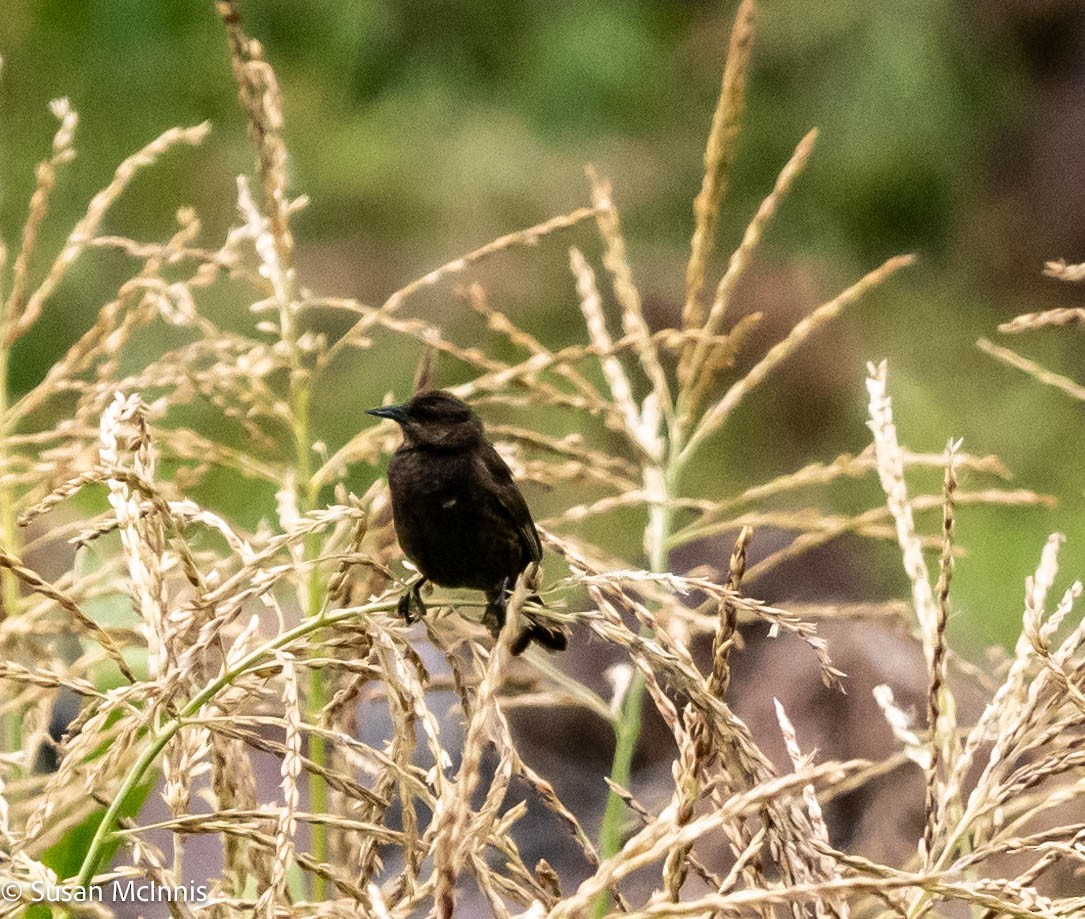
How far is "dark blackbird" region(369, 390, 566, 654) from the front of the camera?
1237 millimetres

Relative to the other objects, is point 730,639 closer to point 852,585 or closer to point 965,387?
point 852,585

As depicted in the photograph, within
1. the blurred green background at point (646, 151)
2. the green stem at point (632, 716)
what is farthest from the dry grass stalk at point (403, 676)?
the blurred green background at point (646, 151)

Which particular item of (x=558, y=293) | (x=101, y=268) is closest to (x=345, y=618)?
(x=558, y=293)

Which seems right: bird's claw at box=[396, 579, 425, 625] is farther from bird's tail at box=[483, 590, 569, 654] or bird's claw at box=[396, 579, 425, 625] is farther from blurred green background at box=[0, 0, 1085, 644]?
blurred green background at box=[0, 0, 1085, 644]

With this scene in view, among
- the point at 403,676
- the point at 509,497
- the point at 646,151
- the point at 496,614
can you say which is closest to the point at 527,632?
the point at 496,614

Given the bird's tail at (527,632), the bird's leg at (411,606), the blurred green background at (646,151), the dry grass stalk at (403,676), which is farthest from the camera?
the blurred green background at (646,151)

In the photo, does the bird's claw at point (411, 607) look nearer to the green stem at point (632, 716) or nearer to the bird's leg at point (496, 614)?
the bird's leg at point (496, 614)

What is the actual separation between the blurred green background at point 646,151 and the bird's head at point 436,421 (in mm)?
1928

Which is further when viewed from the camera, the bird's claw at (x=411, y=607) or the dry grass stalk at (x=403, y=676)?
the bird's claw at (x=411, y=607)

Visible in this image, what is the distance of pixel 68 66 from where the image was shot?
10.7 feet

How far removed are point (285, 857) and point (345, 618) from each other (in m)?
0.15

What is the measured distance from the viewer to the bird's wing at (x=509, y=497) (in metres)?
1.26

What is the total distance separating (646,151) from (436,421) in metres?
2.43

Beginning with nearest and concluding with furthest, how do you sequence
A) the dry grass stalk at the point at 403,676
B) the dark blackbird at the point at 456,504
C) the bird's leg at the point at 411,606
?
the dry grass stalk at the point at 403,676 < the bird's leg at the point at 411,606 < the dark blackbird at the point at 456,504
